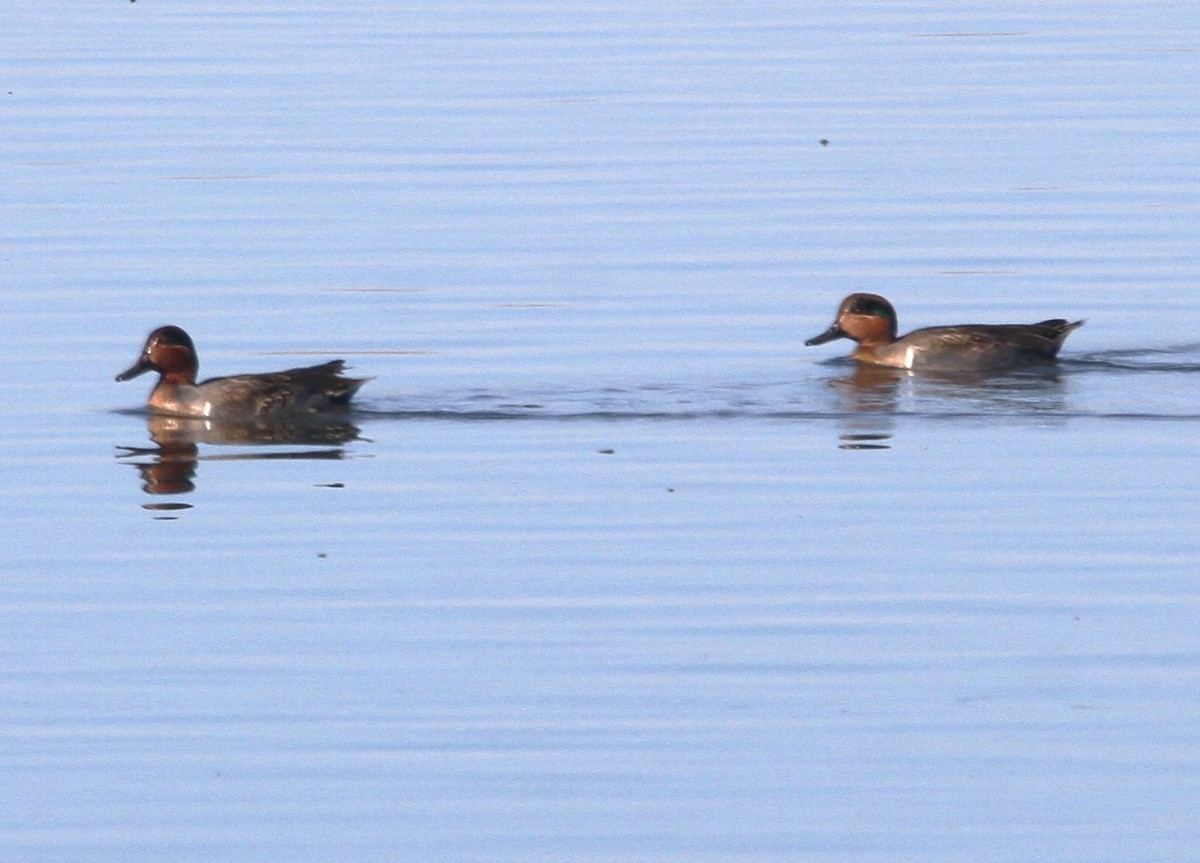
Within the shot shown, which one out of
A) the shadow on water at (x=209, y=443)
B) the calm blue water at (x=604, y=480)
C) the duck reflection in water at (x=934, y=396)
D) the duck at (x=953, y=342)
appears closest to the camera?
the calm blue water at (x=604, y=480)

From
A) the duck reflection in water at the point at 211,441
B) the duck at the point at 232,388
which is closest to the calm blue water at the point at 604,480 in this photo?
the duck reflection in water at the point at 211,441

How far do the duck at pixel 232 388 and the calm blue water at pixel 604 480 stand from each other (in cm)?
23

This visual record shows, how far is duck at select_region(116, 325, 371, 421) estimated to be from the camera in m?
14.8

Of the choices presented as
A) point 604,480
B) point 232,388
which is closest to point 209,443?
point 232,388

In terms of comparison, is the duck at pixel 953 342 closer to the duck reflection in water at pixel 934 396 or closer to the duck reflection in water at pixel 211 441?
the duck reflection in water at pixel 934 396

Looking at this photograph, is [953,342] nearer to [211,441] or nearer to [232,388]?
[232,388]

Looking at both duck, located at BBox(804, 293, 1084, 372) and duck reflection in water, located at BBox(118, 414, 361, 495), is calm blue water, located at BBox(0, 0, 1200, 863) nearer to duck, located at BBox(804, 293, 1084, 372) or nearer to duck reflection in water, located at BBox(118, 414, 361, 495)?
duck reflection in water, located at BBox(118, 414, 361, 495)

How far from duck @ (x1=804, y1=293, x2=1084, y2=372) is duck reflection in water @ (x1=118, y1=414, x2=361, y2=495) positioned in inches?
134

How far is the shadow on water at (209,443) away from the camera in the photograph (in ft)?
44.6

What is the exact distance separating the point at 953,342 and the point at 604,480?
3878mm

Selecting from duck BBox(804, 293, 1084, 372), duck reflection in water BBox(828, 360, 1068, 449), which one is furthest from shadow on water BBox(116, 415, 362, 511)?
duck BBox(804, 293, 1084, 372)

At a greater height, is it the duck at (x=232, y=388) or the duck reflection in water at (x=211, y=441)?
the duck at (x=232, y=388)

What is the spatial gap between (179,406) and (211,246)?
4622 mm

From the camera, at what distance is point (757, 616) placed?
10.2 meters
